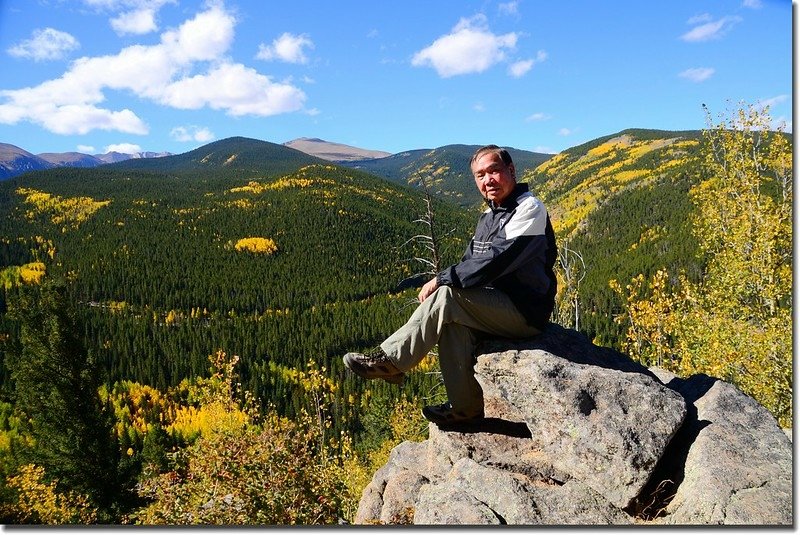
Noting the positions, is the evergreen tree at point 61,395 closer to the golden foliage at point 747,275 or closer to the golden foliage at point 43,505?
the golden foliage at point 43,505

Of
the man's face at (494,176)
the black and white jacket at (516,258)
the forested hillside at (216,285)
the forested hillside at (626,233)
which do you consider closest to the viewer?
the black and white jacket at (516,258)

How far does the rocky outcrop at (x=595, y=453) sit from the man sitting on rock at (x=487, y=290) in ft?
1.44

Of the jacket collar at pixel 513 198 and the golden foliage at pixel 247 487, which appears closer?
the jacket collar at pixel 513 198

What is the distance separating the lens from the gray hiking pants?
609 centimetres

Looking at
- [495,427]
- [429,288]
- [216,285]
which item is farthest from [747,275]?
[216,285]

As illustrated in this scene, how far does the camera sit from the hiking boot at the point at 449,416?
722 cm

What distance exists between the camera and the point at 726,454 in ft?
17.9

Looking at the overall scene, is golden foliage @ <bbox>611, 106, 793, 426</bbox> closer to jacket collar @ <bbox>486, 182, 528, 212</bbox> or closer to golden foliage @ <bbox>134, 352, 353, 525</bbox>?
jacket collar @ <bbox>486, 182, 528, 212</bbox>

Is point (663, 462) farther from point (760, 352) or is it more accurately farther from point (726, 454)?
point (760, 352)

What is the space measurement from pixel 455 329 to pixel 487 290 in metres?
0.74

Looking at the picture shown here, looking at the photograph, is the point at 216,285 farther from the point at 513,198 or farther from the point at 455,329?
the point at 513,198

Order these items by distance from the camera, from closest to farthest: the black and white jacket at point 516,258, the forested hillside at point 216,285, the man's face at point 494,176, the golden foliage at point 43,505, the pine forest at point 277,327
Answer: the black and white jacket at point 516,258, the man's face at point 494,176, the pine forest at point 277,327, the golden foliage at point 43,505, the forested hillside at point 216,285

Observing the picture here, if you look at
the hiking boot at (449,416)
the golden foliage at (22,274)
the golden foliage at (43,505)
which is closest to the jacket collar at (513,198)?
the hiking boot at (449,416)

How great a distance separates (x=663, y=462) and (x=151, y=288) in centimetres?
14618
